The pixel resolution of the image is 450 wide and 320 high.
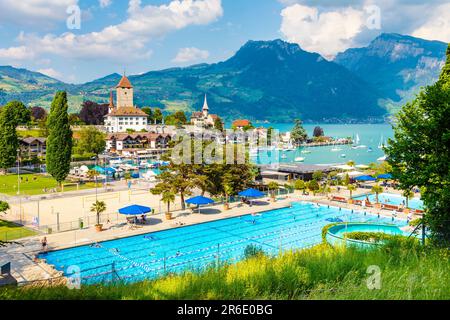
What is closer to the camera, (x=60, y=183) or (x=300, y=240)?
(x=300, y=240)

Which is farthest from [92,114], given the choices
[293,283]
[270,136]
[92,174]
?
[293,283]

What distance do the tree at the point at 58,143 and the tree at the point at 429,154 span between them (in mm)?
35945

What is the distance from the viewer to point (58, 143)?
128ft

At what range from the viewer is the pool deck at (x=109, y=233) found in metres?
16.8

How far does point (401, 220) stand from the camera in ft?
88.7

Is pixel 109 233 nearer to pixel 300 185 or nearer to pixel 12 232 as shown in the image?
pixel 12 232

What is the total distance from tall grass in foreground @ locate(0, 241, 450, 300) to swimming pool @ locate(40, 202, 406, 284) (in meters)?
9.38

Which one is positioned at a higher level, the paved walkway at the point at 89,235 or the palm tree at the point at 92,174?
the palm tree at the point at 92,174

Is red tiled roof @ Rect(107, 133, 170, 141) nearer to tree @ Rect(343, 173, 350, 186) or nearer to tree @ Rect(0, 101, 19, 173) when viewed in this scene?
tree @ Rect(0, 101, 19, 173)

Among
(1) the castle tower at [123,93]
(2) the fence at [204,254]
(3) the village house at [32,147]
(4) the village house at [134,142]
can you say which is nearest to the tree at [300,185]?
(2) the fence at [204,254]

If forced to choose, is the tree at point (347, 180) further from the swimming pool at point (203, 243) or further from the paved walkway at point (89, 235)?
the swimming pool at point (203, 243)
